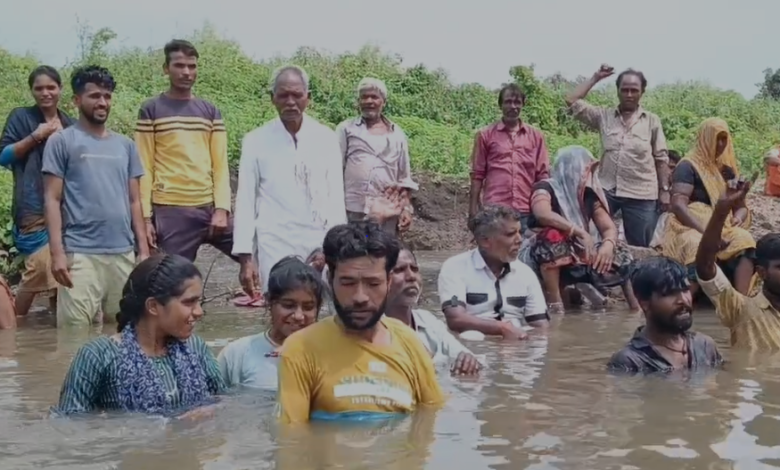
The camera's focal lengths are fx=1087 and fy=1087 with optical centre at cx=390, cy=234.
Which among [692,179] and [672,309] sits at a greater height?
[692,179]

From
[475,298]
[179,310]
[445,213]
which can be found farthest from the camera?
[445,213]

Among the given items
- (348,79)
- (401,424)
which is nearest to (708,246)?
(401,424)

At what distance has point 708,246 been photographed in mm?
6281

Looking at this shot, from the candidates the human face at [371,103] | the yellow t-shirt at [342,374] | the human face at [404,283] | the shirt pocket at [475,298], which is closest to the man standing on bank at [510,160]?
the human face at [371,103]

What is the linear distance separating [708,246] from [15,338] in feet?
15.4

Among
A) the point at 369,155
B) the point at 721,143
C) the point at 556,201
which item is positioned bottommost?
the point at 556,201

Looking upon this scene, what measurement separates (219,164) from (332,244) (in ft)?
12.6

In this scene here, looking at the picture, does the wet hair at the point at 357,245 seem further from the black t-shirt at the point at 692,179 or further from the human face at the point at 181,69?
the black t-shirt at the point at 692,179

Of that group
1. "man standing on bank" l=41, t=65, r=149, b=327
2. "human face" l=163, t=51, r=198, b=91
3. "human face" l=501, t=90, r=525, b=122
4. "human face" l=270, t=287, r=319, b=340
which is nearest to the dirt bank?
"human face" l=501, t=90, r=525, b=122

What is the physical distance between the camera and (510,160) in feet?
32.4

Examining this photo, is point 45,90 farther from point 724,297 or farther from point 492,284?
point 724,297

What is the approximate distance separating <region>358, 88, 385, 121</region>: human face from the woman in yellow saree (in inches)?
101

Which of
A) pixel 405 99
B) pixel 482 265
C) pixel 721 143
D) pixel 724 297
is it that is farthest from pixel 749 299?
pixel 405 99

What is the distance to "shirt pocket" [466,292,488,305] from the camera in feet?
25.2
